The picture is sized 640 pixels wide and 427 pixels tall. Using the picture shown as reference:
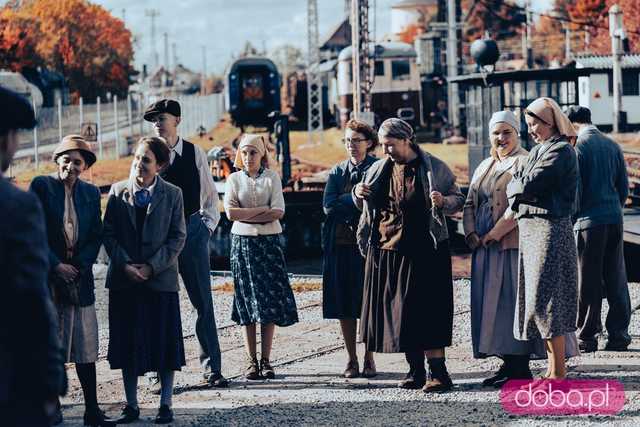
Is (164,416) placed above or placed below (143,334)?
below

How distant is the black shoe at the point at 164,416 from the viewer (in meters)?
6.89

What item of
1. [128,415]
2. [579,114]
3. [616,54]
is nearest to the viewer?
[128,415]

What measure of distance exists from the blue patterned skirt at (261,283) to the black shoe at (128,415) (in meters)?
1.40

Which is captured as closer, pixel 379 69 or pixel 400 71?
pixel 400 71

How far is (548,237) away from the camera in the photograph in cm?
715

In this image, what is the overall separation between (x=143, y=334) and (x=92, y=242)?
63 centimetres

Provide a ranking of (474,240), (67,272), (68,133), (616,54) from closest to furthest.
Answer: (67,272) → (474,240) → (68,133) → (616,54)

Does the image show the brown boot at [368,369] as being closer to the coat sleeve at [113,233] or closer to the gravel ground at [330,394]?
the gravel ground at [330,394]

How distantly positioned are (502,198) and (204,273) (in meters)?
2.08

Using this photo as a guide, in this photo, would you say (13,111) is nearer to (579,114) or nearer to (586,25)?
(579,114)

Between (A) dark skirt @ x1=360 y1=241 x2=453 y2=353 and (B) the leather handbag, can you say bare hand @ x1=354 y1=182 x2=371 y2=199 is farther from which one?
(B) the leather handbag

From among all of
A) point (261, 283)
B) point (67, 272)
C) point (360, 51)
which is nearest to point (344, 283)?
point (261, 283)

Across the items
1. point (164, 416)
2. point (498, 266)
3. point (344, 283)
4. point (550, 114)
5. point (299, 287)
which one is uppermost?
point (550, 114)

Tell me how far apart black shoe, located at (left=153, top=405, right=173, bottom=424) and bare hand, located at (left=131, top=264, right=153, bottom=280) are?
0.78 metres
